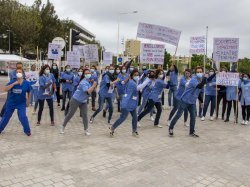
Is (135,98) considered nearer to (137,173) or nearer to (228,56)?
(137,173)

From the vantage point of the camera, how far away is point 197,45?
15.1m

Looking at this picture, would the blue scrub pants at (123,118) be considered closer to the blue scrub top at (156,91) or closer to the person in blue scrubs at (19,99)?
the blue scrub top at (156,91)

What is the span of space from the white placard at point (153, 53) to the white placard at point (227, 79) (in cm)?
232

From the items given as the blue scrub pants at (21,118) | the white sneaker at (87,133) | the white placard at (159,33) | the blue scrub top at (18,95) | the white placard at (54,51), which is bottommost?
the white sneaker at (87,133)

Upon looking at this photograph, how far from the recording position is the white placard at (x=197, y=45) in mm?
14969

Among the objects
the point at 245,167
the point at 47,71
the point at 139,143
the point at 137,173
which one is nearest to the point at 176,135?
the point at 139,143

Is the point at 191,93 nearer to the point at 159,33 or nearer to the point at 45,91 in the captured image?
the point at 45,91

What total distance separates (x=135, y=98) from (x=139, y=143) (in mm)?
1119

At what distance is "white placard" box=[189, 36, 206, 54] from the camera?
14969 millimetres

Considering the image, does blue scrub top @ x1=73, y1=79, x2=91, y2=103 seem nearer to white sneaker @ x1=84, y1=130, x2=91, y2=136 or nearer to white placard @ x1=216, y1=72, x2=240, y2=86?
white sneaker @ x1=84, y1=130, x2=91, y2=136

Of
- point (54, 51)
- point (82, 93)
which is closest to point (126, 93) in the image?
point (82, 93)

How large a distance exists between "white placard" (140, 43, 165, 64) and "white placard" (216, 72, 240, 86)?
2324 millimetres

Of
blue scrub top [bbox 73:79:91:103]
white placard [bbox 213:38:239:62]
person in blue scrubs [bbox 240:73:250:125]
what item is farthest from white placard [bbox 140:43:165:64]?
blue scrub top [bbox 73:79:91:103]

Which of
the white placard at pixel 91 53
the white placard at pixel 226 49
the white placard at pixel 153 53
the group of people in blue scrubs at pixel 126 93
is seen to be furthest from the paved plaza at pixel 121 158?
the white placard at pixel 91 53
